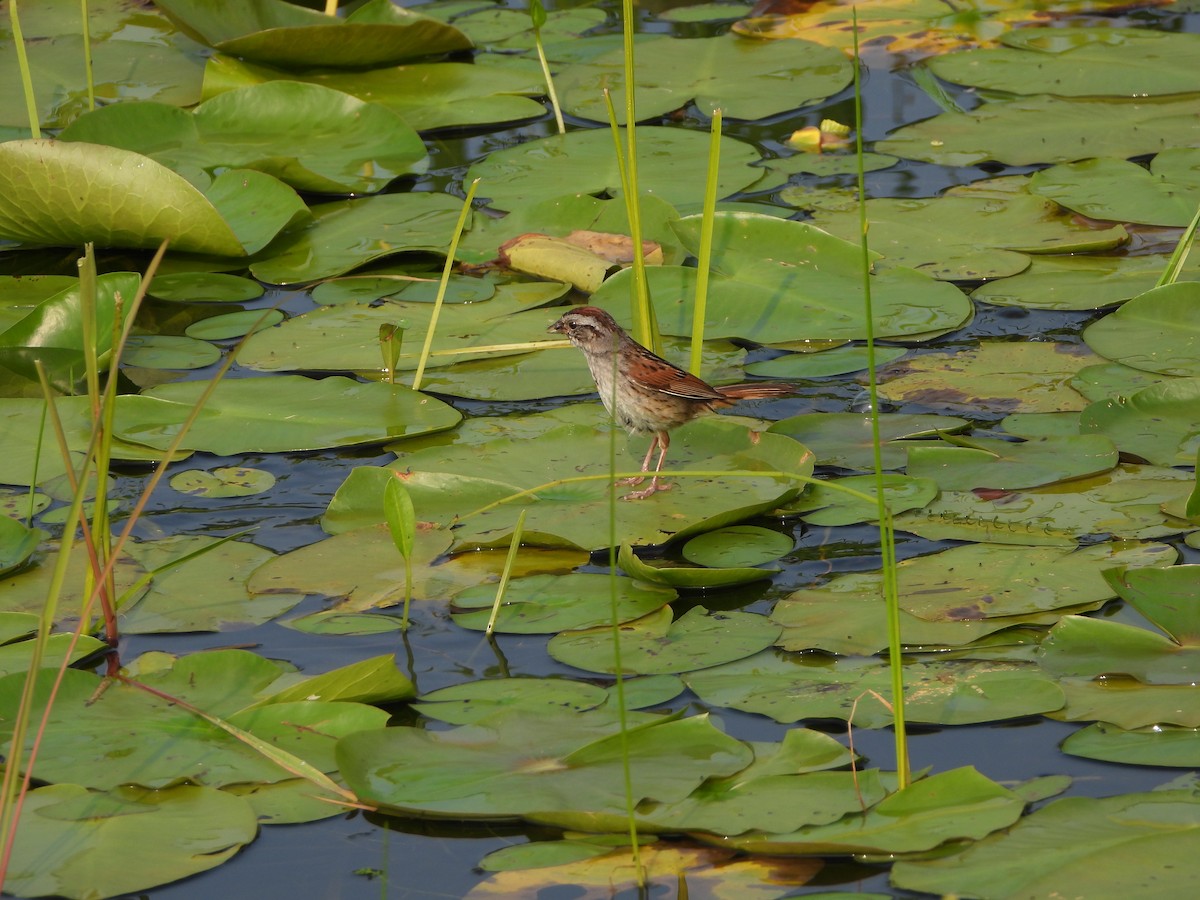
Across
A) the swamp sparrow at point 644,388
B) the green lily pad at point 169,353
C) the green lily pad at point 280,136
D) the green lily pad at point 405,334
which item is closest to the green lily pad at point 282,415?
the green lily pad at point 405,334

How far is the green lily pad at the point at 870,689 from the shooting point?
→ 395 cm

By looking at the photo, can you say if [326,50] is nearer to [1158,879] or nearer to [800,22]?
[800,22]

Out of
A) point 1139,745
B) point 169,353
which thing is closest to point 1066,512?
point 1139,745

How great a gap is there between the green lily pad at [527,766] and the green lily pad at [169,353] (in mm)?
3091

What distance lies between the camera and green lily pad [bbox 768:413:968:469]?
5.53 meters

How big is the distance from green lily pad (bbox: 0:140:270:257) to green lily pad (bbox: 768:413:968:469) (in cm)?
302

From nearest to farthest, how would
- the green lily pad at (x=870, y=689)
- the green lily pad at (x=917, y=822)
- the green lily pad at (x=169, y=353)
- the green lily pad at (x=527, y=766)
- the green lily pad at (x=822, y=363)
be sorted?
the green lily pad at (x=917, y=822)
the green lily pad at (x=527, y=766)
the green lily pad at (x=870, y=689)
the green lily pad at (x=822, y=363)
the green lily pad at (x=169, y=353)

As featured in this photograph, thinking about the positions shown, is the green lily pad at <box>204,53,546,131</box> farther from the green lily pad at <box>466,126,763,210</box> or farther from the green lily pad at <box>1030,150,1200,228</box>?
the green lily pad at <box>1030,150,1200,228</box>

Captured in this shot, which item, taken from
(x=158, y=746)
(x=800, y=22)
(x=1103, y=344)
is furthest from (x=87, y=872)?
(x=800, y=22)

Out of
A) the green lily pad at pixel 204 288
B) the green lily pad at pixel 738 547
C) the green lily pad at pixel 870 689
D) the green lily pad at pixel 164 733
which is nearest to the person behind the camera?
the green lily pad at pixel 164 733

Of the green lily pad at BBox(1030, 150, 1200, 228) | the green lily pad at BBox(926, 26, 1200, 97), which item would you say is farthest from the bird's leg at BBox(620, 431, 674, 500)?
the green lily pad at BBox(926, 26, 1200, 97)

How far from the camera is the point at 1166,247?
7078 millimetres

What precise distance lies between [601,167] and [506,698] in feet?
14.8

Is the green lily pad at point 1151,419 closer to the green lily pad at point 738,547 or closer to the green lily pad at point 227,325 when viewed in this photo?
the green lily pad at point 738,547
